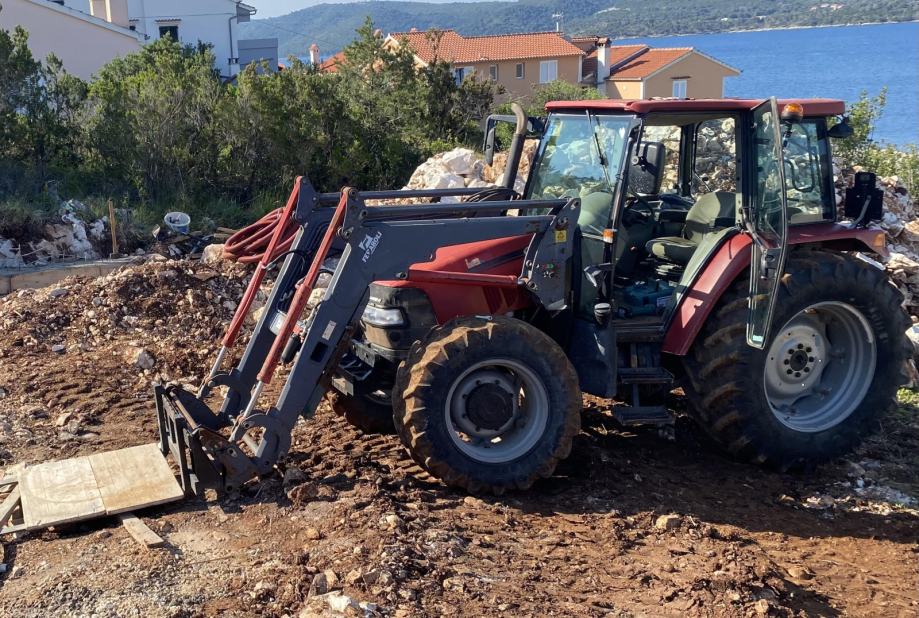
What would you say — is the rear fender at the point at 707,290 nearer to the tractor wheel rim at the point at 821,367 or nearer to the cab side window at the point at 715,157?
the cab side window at the point at 715,157

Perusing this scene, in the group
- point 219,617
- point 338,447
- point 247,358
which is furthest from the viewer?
point 338,447

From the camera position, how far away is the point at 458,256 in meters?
5.63

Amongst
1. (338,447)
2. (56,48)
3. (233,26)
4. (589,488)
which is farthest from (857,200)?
(233,26)

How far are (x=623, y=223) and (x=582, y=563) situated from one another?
273cm

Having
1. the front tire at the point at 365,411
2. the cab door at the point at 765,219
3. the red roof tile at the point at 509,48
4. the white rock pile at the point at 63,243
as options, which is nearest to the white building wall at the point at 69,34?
the white rock pile at the point at 63,243

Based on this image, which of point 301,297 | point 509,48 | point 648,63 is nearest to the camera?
point 301,297

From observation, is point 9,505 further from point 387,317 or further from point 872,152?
point 872,152

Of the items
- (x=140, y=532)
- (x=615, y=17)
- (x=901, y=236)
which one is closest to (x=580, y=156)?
(x=140, y=532)

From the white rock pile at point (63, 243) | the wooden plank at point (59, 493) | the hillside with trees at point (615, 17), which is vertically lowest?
the wooden plank at point (59, 493)

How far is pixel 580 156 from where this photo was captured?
20.2 ft

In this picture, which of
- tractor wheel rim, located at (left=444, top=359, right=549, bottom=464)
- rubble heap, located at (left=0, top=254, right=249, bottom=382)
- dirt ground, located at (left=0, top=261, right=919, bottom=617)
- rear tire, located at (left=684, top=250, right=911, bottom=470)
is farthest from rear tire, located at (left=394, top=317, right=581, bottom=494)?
rubble heap, located at (left=0, top=254, right=249, bottom=382)

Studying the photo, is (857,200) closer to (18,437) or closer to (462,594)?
(462,594)

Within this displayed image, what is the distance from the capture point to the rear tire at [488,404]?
16.7 feet

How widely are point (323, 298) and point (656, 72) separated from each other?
51044mm
